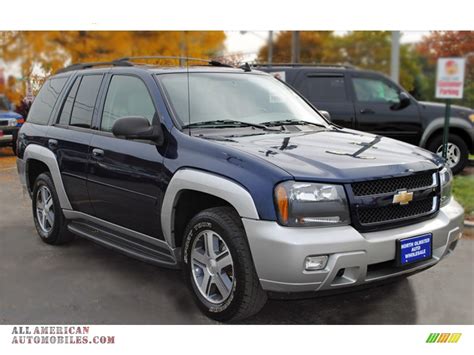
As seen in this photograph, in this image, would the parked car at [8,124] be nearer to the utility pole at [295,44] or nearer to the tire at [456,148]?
the utility pole at [295,44]

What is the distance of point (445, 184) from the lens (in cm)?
363

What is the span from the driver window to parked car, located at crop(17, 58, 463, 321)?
9.71 ft

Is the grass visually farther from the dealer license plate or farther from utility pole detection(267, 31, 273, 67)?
the dealer license plate

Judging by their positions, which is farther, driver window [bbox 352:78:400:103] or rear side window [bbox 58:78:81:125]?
driver window [bbox 352:78:400:103]

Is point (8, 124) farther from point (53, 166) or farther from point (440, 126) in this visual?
point (440, 126)

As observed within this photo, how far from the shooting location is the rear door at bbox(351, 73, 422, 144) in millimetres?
6320

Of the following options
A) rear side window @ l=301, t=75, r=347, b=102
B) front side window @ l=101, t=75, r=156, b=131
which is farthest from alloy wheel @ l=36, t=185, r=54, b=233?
rear side window @ l=301, t=75, r=347, b=102

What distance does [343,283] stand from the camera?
3.00 m

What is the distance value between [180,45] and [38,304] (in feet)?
6.86

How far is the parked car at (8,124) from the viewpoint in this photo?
4305 millimetres
